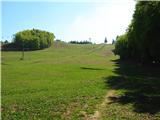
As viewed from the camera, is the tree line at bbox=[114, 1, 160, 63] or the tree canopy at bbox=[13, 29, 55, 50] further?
the tree canopy at bbox=[13, 29, 55, 50]

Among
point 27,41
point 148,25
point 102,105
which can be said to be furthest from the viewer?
point 27,41

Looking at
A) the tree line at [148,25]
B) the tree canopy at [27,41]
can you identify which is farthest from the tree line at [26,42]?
the tree line at [148,25]

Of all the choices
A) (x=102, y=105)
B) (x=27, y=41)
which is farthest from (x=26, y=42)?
(x=102, y=105)

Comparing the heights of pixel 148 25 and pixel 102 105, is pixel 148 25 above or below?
above

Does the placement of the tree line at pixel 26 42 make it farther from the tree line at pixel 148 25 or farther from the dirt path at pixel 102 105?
the dirt path at pixel 102 105

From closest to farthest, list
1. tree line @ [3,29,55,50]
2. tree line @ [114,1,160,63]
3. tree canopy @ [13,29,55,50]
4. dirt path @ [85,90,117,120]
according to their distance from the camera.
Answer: dirt path @ [85,90,117,120] → tree line @ [114,1,160,63] → tree canopy @ [13,29,55,50] → tree line @ [3,29,55,50]

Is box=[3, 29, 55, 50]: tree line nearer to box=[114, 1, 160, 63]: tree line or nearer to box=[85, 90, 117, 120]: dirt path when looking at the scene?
box=[114, 1, 160, 63]: tree line

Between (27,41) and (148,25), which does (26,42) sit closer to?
(27,41)

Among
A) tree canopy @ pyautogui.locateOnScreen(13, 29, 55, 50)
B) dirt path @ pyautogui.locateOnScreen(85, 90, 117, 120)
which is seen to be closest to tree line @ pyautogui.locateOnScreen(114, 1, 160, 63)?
dirt path @ pyautogui.locateOnScreen(85, 90, 117, 120)

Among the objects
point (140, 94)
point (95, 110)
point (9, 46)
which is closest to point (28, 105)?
point (95, 110)

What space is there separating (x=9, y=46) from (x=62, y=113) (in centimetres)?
17808

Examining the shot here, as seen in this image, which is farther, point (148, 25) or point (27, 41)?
point (27, 41)

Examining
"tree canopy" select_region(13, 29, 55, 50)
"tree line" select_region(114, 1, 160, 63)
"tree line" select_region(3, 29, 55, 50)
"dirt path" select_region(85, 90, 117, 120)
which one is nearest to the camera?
"dirt path" select_region(85, 90, 117, 120)

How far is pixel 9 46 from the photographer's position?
196 metres
